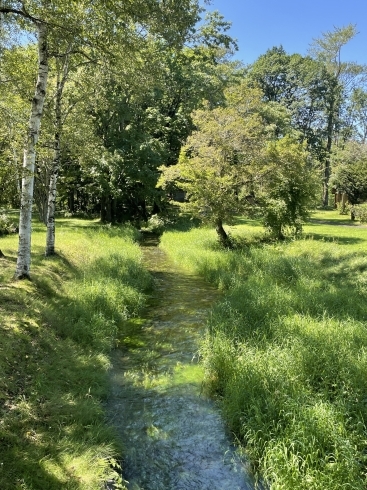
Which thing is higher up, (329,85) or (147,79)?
(329,85)

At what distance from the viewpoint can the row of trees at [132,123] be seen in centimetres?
845

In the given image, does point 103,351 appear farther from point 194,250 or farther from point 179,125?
point 179,125

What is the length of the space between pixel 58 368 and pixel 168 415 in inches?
78.5

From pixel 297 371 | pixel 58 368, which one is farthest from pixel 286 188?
pixel 58 368

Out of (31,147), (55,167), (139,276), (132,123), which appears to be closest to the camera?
(31,147)

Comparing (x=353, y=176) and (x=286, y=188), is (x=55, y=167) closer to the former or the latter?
(x=286, y=188)

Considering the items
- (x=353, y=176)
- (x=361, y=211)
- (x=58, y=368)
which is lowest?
(x=58, y=368)

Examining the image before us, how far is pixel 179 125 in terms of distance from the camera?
30609mm

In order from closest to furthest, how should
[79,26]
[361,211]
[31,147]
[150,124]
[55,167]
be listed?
[79,26] → [31,147] → [55,167] → [361,211] → [150,124]

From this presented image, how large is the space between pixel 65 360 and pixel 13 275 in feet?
11.9

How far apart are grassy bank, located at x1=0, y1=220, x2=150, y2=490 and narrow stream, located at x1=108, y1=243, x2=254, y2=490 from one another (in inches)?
13.9

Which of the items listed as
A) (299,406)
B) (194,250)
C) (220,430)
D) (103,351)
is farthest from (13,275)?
(194,250)

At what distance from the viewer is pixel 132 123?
26.4m

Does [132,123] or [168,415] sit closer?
[168,415]
